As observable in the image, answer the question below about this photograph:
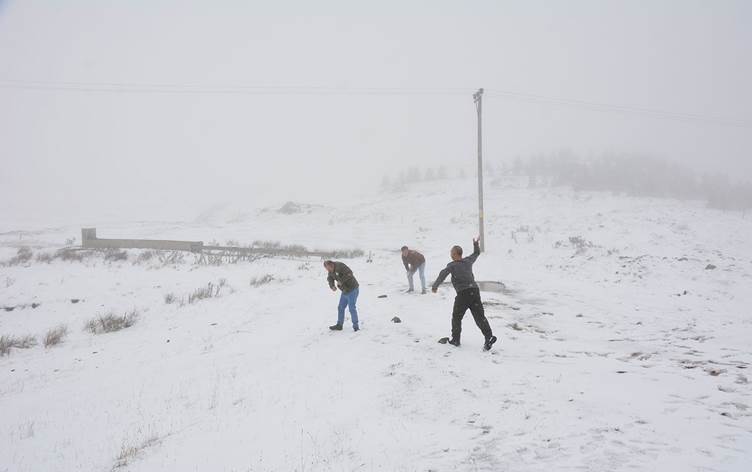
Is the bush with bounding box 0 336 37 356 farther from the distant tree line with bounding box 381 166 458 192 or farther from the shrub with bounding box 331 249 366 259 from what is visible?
the distant tree line with bounding box 381 166 458 192

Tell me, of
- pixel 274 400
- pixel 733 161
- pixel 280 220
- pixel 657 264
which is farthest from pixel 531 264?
pixel 733 161

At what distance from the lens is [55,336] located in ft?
38.4

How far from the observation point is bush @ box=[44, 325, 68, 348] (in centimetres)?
1149

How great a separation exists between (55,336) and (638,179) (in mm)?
44353

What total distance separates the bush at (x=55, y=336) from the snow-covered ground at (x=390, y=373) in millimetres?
269

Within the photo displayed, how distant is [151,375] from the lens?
8.59m

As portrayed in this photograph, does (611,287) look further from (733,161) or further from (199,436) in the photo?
(733,161)

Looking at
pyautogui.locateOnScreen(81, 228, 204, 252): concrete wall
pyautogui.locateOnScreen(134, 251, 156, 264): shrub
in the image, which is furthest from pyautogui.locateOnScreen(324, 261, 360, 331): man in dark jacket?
pyautogui.locateOnScreen(81, 228, 204, 252): concrete wall

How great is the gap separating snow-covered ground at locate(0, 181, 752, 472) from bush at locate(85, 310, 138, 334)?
32 centimetres

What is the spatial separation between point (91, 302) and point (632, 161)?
4879cm

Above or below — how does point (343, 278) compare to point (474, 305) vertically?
above

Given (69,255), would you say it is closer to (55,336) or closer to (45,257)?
(45,257)

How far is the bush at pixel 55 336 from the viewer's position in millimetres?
11492

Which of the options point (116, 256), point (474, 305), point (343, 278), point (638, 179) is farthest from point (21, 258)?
point (638, 179)
